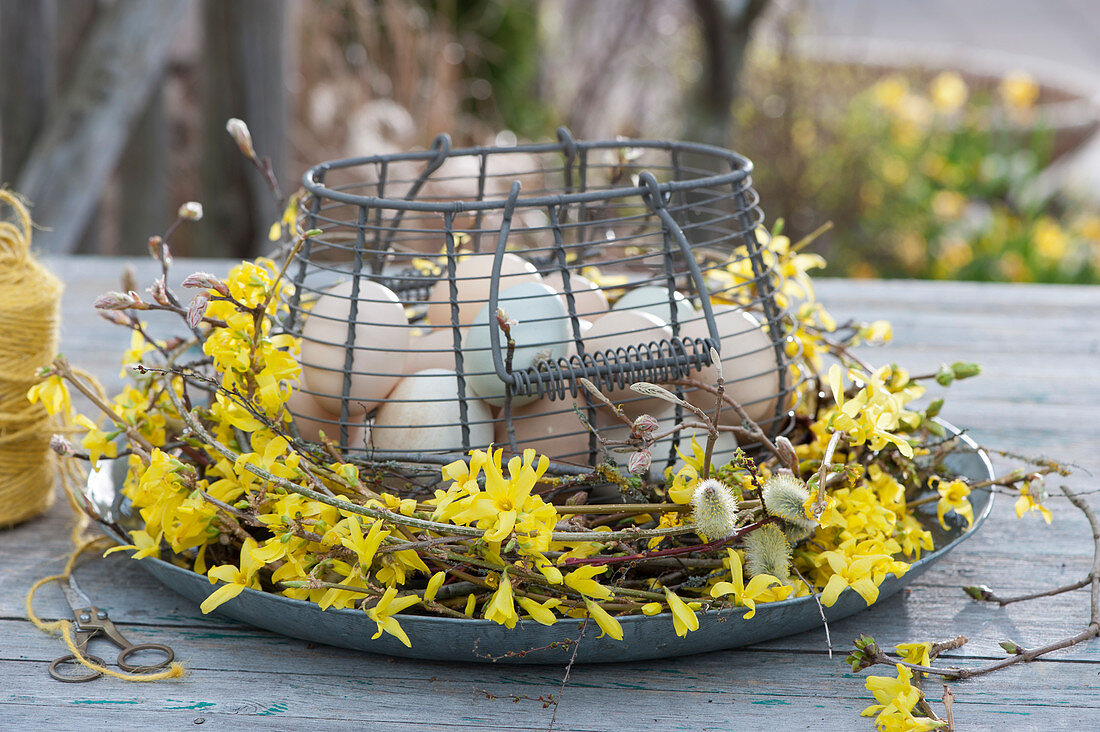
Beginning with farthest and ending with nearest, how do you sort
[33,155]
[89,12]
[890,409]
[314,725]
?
[89,12] < [33,155] < [890,409] < [314,725]

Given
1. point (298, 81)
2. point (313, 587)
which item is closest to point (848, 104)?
point (298, 81)

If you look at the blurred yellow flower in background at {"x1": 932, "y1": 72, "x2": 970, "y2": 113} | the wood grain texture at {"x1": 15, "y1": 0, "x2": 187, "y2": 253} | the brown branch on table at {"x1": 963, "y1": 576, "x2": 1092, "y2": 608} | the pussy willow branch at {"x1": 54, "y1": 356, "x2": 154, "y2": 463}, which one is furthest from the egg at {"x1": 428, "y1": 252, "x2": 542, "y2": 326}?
the blurred yellow flower in background at {"x1": 932, "y1": 72, "x2": 970, "y2": 113}

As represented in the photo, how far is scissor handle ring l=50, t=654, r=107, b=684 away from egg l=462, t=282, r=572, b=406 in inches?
15.0

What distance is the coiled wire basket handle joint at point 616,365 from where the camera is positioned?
2.81ft

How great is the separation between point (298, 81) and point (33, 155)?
1660 mm

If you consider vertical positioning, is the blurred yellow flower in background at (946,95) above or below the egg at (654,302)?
above

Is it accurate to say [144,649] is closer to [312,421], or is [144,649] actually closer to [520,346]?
[312,421]

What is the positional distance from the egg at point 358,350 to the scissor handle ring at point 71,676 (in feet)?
0.94

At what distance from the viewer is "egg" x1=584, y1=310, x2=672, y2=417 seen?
3.10 ft

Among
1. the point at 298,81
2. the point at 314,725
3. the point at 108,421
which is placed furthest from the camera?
the point at 298,81

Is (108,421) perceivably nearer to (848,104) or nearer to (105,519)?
(105,519)

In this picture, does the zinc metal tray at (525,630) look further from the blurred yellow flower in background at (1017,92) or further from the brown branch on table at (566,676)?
the blurred yellow flower in background at (1017,92)

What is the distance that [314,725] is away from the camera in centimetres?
77

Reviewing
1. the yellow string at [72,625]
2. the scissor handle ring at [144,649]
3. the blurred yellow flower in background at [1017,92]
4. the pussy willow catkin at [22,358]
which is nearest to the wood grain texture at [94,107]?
the pussy willow catkin at [22,358]
